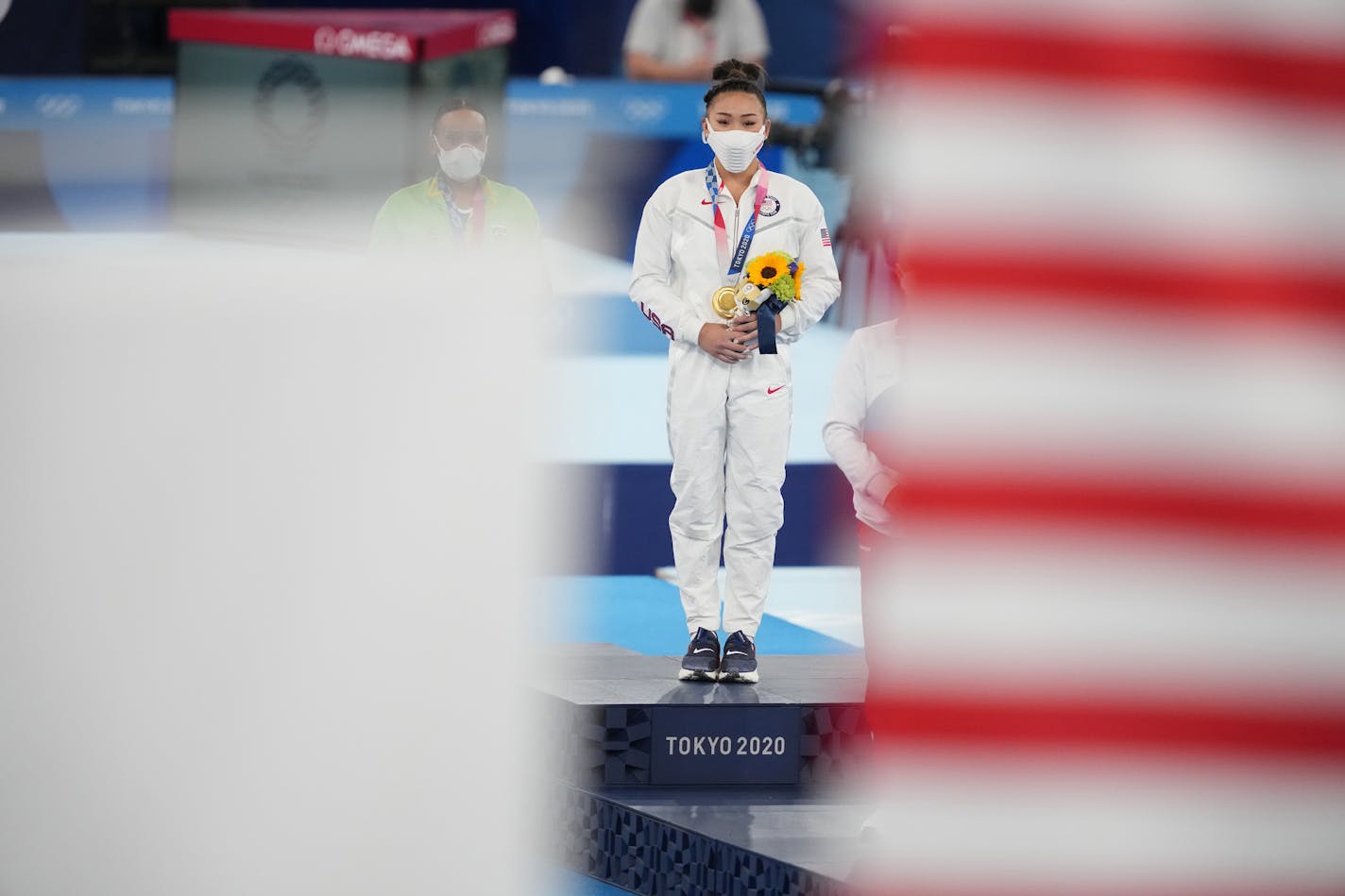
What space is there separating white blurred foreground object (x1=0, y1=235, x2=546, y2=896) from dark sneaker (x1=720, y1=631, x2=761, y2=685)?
3.08m

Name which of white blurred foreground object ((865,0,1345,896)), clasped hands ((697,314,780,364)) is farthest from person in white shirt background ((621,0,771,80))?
white blurred foreground object ((865,0,1345,896))

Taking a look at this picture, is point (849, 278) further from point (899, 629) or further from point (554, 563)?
point (554, 563)

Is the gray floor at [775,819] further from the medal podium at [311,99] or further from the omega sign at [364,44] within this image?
the omega sign at [364,44]

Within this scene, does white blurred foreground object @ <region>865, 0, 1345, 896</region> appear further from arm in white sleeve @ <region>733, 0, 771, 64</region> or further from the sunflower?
arm in white sleeve @ <region>733, 0, 771, 64</region>

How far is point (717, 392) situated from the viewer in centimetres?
376

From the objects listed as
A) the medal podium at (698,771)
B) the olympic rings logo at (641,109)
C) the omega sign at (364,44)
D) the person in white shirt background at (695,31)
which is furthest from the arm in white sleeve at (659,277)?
the person in white shirt background at (695,31)

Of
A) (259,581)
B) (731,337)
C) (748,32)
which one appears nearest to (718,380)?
(731,337)

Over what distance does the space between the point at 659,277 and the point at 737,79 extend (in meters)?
0.48

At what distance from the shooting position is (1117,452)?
120 centimetres

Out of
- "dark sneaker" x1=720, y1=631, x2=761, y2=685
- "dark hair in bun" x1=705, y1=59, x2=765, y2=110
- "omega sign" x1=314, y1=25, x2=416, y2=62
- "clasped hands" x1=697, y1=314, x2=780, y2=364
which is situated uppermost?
"omega sign" x1=314, y1=25, x2=416, y2=62

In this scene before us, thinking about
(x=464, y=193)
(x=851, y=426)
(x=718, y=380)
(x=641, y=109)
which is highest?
(x=641, y=109)

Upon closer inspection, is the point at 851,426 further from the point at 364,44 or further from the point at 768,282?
the point at 364,44

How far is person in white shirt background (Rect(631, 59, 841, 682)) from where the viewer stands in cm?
375

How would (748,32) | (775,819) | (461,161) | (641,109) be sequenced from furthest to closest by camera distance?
(748,32) → (641,109) → (461,161) → (775,819)
